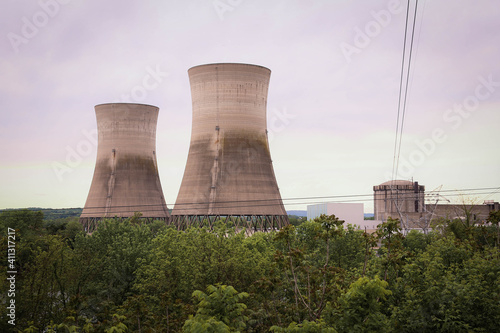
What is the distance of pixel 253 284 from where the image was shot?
29.6 ft

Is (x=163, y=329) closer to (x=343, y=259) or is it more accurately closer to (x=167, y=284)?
(x=167, y=284)

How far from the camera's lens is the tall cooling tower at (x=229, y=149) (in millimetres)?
28078

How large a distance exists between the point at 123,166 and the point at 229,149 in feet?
33.8

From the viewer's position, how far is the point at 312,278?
371 inches

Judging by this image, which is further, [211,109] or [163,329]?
[211,109]

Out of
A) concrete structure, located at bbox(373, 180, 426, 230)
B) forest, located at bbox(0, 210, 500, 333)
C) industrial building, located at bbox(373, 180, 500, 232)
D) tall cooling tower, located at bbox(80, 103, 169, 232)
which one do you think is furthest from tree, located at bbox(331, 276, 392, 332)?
concrete structure, located at bbox(373, 180, 426, 230)

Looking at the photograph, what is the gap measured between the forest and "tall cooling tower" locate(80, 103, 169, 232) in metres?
13.9

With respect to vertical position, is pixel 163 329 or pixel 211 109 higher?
pixel 211 109

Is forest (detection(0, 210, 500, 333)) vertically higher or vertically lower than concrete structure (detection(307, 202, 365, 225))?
lower

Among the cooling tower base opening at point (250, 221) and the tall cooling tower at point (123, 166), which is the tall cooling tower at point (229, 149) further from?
the tall cooling tower at point (123, 166)

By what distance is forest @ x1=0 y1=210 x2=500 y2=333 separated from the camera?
8.34 meters

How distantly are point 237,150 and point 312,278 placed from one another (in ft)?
63.3

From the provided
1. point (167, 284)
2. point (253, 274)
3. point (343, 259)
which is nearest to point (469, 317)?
point (253, 274)

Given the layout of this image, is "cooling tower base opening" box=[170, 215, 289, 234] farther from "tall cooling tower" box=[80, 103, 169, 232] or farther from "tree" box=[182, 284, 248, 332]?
"tree" box=[182, 284, 248, 332]
